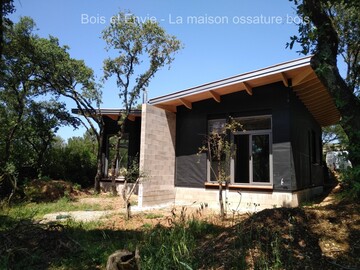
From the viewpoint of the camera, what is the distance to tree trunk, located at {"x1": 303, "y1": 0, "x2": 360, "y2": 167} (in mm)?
3479

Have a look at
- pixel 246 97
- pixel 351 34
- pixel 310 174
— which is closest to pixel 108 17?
pixel 246 97

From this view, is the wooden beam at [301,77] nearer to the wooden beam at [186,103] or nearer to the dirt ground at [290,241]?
the wooden beam at [186,103]

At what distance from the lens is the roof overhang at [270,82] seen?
7.41 metres

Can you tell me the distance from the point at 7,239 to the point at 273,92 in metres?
7.24

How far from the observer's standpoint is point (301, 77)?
24.7ft

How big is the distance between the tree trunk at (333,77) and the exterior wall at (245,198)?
12.3 feet

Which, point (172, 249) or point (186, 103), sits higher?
point (186, 103)

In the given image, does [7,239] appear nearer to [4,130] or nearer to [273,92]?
[273,92]

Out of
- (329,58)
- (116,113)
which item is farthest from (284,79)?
(116,113)

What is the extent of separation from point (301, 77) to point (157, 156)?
5058 mm

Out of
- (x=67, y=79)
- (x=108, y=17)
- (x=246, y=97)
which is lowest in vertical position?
(x=246, y=97)

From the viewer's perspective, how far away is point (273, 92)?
8312mm

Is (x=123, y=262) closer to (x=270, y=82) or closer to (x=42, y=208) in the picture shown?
(x=270, y=82)

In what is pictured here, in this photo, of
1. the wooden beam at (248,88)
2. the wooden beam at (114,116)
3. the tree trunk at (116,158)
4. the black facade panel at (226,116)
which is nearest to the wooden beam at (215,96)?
the black facade panel at (226,116)
